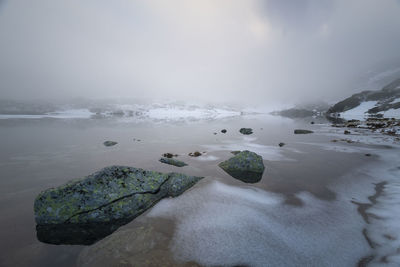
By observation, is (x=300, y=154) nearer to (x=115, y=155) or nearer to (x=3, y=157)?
(x=115, y=155)

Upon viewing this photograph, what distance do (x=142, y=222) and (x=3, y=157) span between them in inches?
657

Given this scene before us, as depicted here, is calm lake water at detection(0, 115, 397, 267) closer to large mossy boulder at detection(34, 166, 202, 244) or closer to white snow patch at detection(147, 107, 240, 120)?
large mossy boulder at detection(34, 166, 202, 244)

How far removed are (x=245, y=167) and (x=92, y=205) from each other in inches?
343

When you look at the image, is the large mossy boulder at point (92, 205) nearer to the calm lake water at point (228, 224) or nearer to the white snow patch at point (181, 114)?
the calm lake water at point (228, 224)

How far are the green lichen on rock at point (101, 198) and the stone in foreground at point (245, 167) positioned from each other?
14.4ft

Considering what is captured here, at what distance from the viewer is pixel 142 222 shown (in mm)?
6172

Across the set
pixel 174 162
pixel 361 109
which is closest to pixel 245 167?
pixel 174 162

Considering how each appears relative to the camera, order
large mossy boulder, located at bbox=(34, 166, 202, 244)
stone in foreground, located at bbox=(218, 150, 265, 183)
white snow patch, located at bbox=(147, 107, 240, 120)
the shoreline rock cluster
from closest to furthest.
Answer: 1. large mossy boulder, located at bbox=(34, 166, 202, 244)
2. stone in foreground, located at bbox=(218, 150, 265, 183)
3. the shoreline rock cluster
4. white snow patch, located at bbox=(147, 107, 240, 120)

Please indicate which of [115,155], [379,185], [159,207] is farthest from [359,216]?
[115,155]

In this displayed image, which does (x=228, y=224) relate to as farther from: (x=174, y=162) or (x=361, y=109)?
(x=361, y=109)

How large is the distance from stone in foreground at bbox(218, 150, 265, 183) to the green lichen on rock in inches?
173

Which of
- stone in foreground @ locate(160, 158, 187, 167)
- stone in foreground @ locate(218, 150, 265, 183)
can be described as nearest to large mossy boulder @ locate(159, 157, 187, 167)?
stone in foreground @ locate(160, 158, 187, 167)

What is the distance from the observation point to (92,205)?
636cm

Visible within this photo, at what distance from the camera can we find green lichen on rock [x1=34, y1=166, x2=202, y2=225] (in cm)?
604
